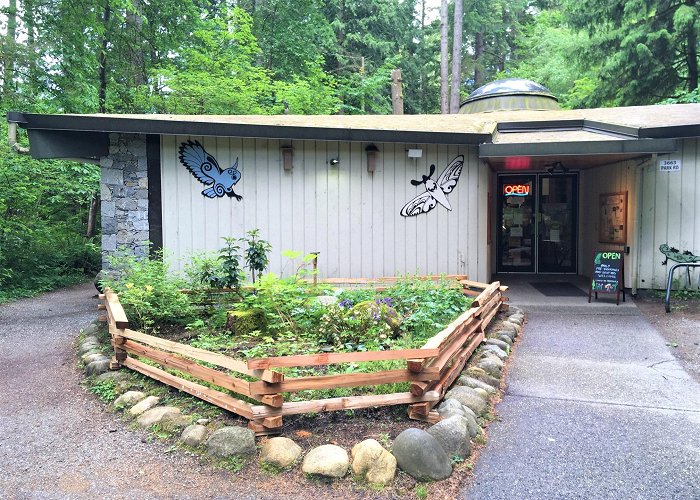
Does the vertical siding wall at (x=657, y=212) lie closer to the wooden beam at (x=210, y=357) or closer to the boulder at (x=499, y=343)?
the boulder at (x=499, y=343)

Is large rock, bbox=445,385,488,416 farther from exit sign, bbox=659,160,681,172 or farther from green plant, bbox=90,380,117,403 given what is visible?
exit sign, bbox=659,160,681,172

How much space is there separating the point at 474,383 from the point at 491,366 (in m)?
0.51

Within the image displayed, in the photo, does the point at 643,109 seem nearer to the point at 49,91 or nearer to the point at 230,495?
the point at 230,495

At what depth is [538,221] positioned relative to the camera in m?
10.4

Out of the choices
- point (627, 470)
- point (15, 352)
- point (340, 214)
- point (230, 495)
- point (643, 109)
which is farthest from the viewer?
point (643, 109)

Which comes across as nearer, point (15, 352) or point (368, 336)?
point (368, 336)

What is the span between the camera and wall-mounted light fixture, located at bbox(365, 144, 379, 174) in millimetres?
7562

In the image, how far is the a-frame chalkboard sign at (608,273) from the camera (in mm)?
7305

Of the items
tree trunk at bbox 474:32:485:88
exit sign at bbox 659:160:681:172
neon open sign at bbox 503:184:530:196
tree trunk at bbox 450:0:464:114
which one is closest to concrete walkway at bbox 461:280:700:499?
exit sign at bbox 659:160:681:172

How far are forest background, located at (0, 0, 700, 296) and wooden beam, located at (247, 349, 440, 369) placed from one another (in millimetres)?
6658

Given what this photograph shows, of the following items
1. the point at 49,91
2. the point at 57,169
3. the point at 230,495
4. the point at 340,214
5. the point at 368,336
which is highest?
the point at 49,91

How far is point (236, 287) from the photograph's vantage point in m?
5.74

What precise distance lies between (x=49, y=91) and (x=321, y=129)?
8.55 m

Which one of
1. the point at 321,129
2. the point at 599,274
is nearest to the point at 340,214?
the point at 321,129
